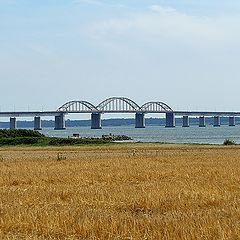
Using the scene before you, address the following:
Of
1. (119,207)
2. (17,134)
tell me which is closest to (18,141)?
(17,134)

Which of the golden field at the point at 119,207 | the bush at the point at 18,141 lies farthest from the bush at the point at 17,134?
the golden field at the point at 119,207

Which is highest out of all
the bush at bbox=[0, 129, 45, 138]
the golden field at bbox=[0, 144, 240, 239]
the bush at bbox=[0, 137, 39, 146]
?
the golden field at bbox=[0, 144, 240, 239]

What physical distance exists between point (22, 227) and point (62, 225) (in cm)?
83

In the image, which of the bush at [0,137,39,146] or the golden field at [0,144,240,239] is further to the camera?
the bush at [0,137,39,146]

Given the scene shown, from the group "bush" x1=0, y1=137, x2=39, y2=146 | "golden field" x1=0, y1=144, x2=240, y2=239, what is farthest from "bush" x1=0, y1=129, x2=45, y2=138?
"golden field" x1=0, y1=144, x2=240, y2=239

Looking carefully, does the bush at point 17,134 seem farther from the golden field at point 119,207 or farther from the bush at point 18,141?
the golden field at point 119,207

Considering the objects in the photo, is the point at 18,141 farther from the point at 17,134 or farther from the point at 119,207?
the point at 119,207

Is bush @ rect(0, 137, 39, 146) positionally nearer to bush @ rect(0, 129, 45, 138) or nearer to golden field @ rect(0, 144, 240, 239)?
bush @ rect(0, 129, 45, 138)

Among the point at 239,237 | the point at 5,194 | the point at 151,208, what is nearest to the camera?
the point at 239,237

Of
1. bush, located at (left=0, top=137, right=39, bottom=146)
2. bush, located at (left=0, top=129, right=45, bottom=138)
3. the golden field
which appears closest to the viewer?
the golden field

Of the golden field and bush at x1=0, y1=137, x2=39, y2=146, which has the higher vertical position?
the golden field

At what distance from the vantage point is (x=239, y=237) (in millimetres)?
11148

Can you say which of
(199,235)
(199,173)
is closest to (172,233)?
(199,235)

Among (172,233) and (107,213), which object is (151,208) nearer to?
(107,213)
